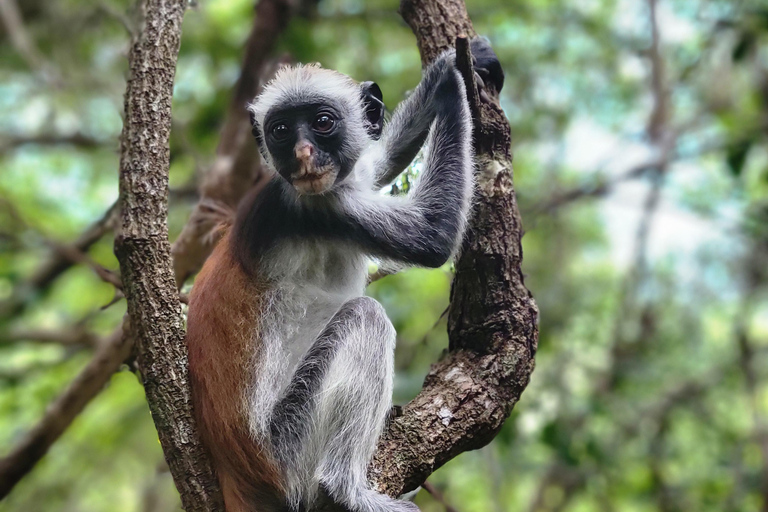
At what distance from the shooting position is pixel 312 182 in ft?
15.8

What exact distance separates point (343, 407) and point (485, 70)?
2.63 metres

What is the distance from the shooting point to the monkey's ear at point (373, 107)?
223 inches

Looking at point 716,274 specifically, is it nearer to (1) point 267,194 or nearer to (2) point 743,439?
(2) point 743,439

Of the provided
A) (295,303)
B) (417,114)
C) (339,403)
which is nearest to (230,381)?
(339,403)

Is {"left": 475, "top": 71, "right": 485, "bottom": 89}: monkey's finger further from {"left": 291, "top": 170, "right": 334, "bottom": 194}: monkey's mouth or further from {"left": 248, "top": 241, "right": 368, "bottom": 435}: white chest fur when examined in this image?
{"left": 248, "top": 241, "right": 368, "bottom": 435}: white chest fur

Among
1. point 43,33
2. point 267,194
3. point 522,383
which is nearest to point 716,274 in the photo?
point 522,383

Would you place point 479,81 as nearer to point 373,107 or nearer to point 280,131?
point 373,107

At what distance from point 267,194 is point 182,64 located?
26.0ft

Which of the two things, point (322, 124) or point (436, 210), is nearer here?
point (436, 210)

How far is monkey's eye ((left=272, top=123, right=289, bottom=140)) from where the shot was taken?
5094 millimetres

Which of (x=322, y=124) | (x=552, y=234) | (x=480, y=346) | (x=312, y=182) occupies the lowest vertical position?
(x=480, y=346)

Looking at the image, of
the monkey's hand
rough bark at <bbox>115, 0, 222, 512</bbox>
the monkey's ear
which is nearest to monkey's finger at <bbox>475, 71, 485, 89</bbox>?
the monkey's hand

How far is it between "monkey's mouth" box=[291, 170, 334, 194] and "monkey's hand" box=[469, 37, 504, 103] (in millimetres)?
1300

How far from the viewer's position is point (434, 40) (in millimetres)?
5406
